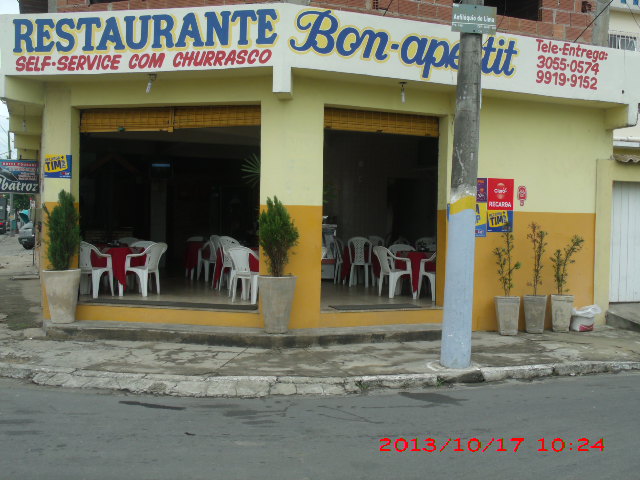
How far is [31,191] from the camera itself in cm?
1723

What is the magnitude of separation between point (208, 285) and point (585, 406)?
27.2 ft

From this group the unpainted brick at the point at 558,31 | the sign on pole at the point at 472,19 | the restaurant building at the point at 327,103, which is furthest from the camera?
the unpainted brick at the point at 558,31

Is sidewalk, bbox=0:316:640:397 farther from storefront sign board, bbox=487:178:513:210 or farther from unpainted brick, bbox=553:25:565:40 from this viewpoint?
unpainted brick, bbox=553:25:565:40

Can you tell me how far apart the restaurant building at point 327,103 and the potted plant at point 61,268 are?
1.23 feet

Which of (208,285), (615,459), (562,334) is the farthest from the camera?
(208,285)

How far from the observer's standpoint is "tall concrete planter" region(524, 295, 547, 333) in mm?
10336

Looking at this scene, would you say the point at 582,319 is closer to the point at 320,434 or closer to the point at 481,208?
the point at 481,208

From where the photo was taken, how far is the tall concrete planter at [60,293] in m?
9.42

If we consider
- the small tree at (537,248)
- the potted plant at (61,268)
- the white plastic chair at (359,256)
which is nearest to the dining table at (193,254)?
the white plastic chair at (359,256)

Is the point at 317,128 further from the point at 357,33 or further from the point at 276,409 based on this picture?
the point at 276,409

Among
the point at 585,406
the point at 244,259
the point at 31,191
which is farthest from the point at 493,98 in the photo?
the point at 31,191

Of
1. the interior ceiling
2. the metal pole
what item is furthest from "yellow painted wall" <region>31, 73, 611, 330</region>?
the interior ceiling

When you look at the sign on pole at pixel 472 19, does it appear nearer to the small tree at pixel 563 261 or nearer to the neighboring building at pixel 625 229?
the small tree at pixel 563 261

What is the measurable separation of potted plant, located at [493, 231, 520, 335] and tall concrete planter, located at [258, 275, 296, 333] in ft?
12.0
